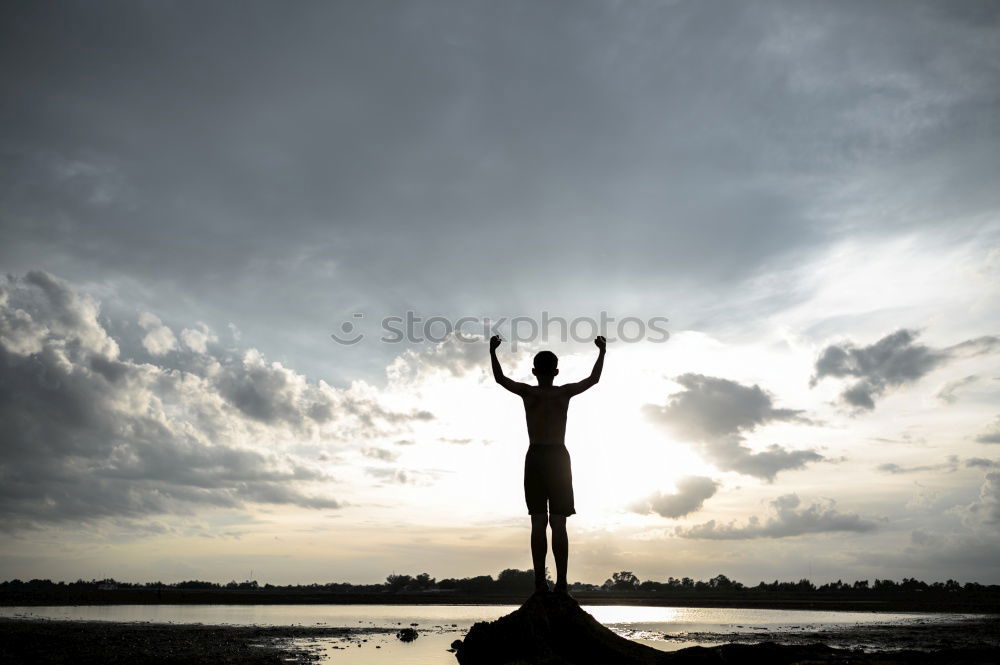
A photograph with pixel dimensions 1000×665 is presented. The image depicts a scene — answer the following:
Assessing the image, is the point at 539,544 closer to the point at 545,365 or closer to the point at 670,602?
the point at 545,365

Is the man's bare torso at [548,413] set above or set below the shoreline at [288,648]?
above

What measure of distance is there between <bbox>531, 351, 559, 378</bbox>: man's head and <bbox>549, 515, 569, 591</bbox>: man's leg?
2023 millimetres

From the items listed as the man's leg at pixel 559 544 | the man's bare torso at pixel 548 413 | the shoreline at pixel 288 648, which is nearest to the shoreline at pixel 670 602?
the shoreline at pixel 288 648

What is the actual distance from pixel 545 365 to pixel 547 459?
1.35m

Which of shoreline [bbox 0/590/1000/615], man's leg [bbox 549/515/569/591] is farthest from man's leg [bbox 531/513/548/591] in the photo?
shoreline [bbox 0/590/1000/615]

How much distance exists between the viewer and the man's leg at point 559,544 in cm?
896

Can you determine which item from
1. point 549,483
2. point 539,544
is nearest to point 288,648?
point 539,544

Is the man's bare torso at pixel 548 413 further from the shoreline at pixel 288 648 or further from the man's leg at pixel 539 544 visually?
the shoreline at pixel 288 648

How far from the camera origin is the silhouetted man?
29.3 feet

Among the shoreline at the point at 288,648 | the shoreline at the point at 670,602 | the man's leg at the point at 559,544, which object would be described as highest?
the man's leg at the point at 559,544

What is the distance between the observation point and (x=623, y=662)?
788 centimetres

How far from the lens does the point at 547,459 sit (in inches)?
354

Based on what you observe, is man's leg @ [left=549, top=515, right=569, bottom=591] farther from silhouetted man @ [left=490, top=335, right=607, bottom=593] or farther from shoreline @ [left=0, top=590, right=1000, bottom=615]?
shoreline @ [left=0, top=590, right=1000, bottom=615]

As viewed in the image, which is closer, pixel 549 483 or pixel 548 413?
pixel 549 483
